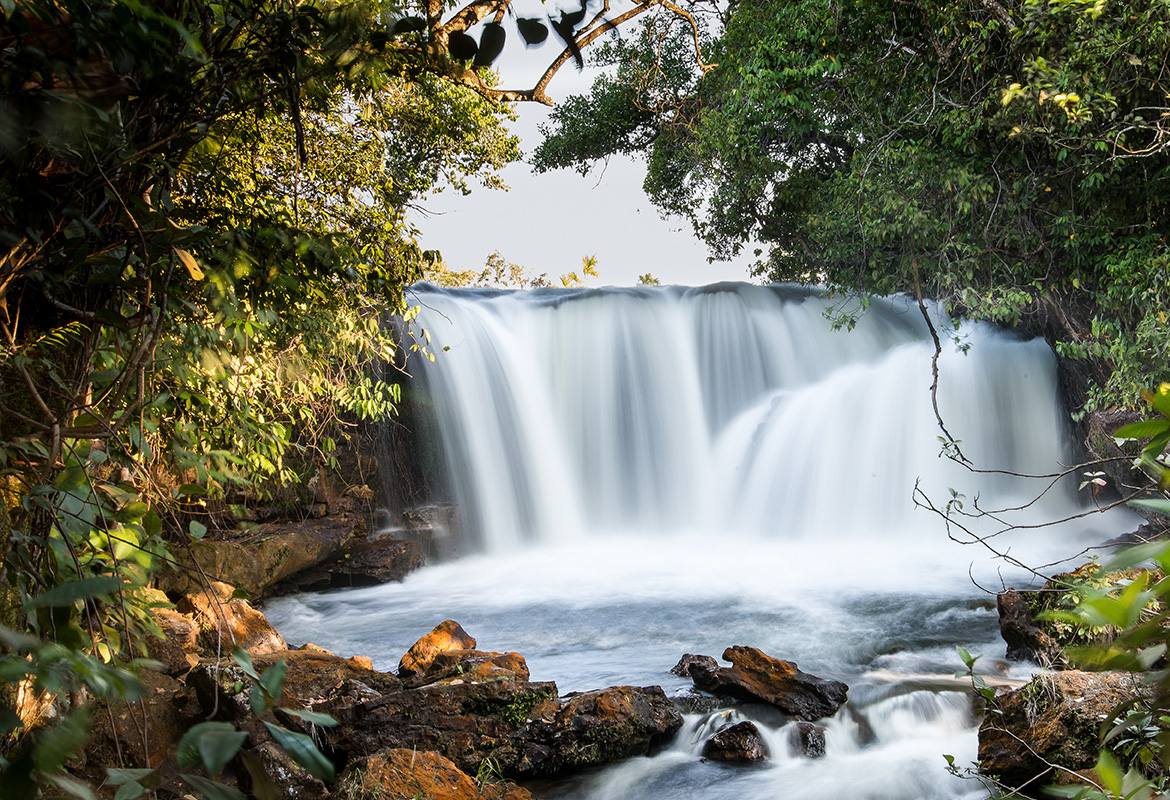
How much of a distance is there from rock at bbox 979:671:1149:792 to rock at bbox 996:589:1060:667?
1.50 metres

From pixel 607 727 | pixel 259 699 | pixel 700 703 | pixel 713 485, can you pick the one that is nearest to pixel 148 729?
pixel 607 727

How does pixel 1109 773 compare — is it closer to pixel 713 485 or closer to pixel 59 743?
pixel 59 743

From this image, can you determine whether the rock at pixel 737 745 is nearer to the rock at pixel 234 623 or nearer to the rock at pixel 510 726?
the rock at pixel 510 726

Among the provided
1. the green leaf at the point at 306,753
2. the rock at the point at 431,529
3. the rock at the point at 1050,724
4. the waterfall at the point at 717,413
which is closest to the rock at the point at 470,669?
the rock at the point at 1050,724

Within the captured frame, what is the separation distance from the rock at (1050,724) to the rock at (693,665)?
172 cm

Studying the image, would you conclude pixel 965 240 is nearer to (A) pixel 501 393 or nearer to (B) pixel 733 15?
(B) pixel 733 15

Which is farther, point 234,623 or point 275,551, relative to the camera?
point 275,551

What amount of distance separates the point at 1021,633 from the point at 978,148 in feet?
16.1

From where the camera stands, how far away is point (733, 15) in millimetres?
10000

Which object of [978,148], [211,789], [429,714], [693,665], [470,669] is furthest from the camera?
[978,148]

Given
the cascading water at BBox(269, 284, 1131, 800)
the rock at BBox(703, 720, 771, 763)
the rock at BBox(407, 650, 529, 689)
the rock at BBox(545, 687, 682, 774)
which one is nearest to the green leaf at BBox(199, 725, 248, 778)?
the rock at BBox(545, 687, 682, 774)

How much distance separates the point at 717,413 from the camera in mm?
12039

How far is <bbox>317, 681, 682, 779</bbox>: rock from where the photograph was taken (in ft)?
12.9

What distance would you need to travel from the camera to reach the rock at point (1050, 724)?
343 cm
